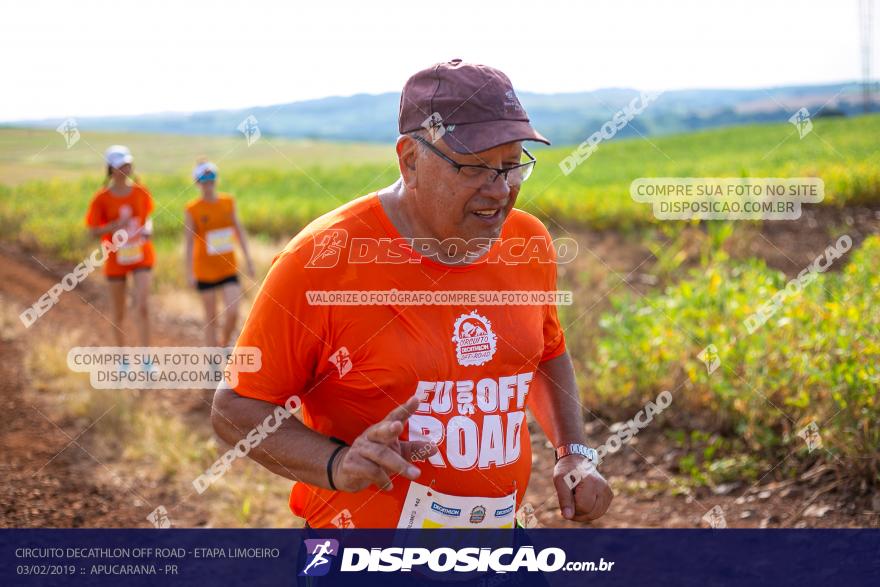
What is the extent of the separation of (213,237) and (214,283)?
0.40 m

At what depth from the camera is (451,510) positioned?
235cm

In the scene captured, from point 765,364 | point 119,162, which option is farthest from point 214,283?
point 765,364

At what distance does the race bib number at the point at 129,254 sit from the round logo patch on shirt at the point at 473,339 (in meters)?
5.76

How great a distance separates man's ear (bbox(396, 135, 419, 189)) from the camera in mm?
2264

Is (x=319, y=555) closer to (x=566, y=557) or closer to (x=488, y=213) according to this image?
(x=488, y=213)

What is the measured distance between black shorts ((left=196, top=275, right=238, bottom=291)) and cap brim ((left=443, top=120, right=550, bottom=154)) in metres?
5.77

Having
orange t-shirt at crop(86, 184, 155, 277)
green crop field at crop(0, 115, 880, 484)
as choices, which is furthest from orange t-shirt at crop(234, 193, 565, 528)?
orange t-shirt at crop(86, 184, 155, 277)

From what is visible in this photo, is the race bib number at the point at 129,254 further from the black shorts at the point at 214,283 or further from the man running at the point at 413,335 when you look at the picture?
the man running at the point at 413,335

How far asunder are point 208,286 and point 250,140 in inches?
91.8

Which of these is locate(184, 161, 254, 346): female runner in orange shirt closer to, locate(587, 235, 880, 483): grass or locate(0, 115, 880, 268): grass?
locate(0, 115, 880, 268): grass

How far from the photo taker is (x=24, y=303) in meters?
11.3

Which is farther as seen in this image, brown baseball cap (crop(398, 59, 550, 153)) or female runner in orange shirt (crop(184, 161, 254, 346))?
female runner in orange shirt (crop(184, 161, 254, 346))

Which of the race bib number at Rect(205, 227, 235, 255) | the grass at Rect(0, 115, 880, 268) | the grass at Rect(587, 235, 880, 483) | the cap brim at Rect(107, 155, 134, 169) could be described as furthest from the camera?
the grass at Rect(0, 115, 880, 268)

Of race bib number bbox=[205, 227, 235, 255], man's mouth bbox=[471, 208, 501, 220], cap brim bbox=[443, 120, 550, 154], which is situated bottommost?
race bib number bbox=[205, 227, 235, 255]
